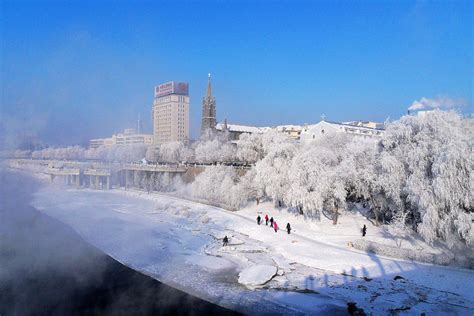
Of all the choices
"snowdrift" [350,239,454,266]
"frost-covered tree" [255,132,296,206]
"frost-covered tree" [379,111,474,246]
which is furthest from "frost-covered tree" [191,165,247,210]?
"snowdrift" [350,239,454,266]

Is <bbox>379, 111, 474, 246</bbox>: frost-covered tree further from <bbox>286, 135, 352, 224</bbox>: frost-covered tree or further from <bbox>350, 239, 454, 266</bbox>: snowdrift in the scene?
<bbox>286, 135, 352, 224</bbox>: frost-covered tree

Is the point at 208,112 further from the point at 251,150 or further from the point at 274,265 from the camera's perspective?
the point at 274,265

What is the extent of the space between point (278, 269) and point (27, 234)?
22.4 m

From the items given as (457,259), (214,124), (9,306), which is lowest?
(9,306)

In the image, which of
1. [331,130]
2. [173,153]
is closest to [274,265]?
[331,130]

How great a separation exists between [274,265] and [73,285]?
36.4 ft

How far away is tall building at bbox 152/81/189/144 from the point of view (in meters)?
157

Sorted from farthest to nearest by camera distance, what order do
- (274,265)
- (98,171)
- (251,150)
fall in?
(98,171) < (251,150) < (274,265)

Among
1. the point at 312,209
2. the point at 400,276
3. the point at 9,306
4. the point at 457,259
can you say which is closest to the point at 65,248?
the point at 9,306

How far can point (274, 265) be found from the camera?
22641 millimetres

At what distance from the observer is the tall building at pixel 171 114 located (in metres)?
157

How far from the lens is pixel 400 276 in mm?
19953

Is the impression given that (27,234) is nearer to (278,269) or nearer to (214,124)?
(278,269)

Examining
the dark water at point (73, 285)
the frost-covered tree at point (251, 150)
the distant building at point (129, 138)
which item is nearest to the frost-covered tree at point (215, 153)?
the frost-covered tree at point (251, 150)
